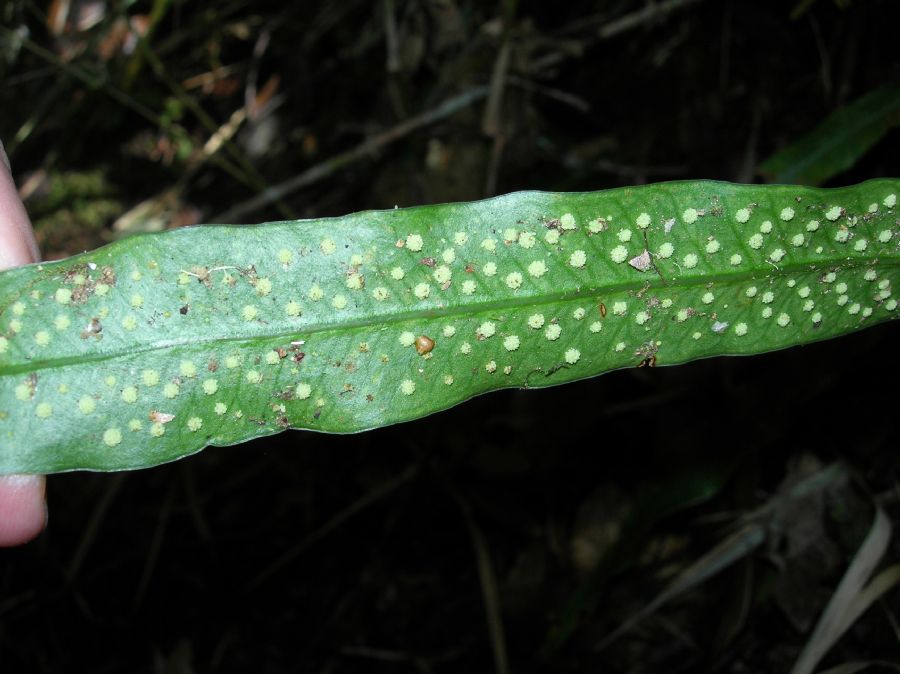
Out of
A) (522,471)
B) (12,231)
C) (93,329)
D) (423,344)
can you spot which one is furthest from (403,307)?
(522,471)

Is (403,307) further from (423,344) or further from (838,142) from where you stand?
(838,142)

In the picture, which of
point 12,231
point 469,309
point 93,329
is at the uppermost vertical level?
point 12,231

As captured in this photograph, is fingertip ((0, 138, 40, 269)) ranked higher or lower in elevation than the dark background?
higher

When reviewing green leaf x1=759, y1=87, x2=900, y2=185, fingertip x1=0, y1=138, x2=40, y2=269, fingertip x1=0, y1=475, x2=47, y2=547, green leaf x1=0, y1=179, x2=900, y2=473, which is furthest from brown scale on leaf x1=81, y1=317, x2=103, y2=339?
green leaf x1=759, y1=87, x2=900, y2=185

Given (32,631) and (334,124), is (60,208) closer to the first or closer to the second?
(334,124)

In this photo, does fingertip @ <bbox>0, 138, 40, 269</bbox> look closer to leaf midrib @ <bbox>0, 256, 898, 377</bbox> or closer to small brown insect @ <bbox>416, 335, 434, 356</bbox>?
leaf midrib @ <bbox>0, 256, 898, 377</bbox>
